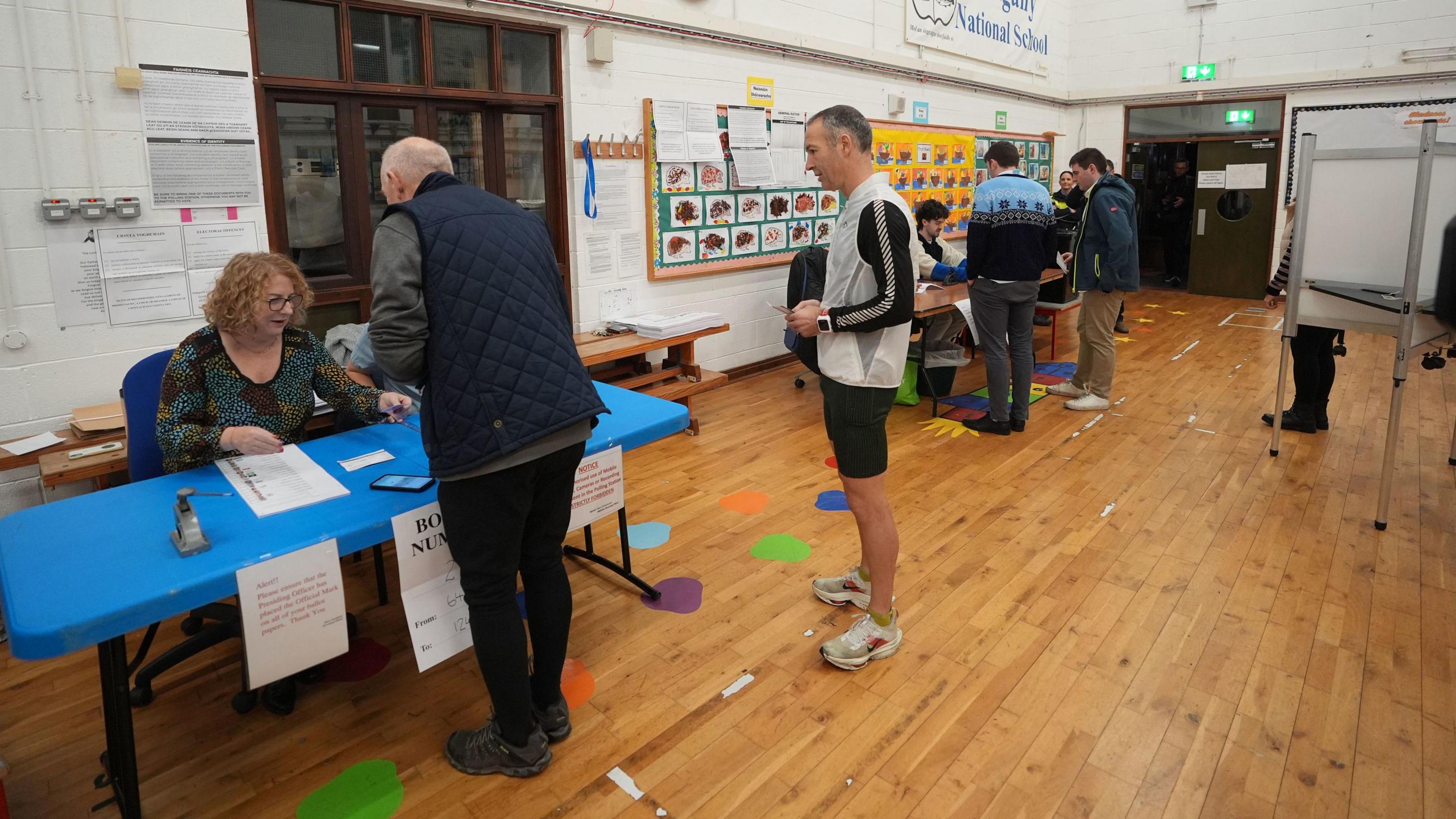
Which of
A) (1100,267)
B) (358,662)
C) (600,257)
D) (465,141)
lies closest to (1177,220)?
(1100,267)

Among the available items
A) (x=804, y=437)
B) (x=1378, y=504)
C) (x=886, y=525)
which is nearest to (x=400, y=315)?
(x=886, y=525)

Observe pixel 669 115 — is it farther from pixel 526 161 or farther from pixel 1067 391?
pixel 1067 391

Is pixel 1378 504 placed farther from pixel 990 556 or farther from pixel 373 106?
pixel 373 106

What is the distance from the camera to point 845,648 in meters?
2.56

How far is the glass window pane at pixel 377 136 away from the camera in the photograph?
157 inches

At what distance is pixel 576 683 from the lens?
8.23ft

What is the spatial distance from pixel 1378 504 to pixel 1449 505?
422mm

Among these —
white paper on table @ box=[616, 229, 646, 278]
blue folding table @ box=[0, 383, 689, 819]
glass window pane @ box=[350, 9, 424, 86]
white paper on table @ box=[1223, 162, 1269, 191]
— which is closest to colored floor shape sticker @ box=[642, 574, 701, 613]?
blue folding table @ box=[0, 383, 689, 819]

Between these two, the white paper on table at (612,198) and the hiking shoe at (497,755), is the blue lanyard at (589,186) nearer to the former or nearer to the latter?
the white paper on table at (612,198)

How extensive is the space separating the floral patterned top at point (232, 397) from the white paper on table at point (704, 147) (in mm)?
3293

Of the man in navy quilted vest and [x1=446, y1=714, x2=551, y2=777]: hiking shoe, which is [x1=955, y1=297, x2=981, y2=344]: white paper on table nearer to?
the man in navy quilted vest

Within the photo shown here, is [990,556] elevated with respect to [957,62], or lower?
lower

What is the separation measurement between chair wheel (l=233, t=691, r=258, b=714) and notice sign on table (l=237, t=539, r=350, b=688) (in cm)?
68

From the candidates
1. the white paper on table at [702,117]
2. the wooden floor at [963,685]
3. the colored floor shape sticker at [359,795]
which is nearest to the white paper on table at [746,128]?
the white paper on table at [702,117]
